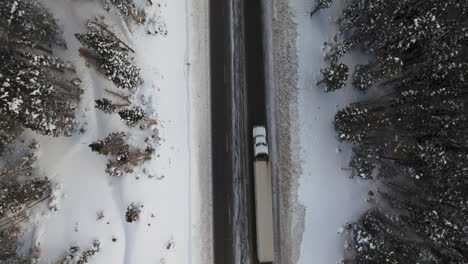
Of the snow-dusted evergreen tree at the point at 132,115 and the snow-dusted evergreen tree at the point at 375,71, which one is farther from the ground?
the snow-dusted evergreen tree at the point at 375,71

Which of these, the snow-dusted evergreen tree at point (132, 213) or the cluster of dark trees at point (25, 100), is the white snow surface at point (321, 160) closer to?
the snow-dusted evergreen tree at point (132, 213)

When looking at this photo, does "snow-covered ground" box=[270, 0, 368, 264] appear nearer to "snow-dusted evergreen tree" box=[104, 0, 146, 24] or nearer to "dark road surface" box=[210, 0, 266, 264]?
"dark road surface" box=[210, 0, 266, 264]

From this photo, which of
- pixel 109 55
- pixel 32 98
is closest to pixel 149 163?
pixel 109 55

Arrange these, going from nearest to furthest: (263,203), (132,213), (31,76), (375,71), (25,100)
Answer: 1. (25,100)
2. (31,76)
3. (132,213)
4. (375,71)
5. (263,203)

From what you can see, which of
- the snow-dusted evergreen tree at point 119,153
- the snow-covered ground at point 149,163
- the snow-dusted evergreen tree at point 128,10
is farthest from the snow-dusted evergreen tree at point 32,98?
the snow-dusted evergreen tree at point 128,10

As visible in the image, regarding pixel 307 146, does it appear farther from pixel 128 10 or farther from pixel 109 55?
pixel 128 10

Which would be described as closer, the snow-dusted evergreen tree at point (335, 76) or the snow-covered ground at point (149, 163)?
the snow-dusted evergreen tree at point (335, 76)
